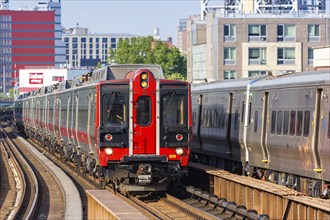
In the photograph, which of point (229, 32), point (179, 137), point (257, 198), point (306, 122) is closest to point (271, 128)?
point (179, 137)

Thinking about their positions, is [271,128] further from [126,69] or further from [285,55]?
[285,55]

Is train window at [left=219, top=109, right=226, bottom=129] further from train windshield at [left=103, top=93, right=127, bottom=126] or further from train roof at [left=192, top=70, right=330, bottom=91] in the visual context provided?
train windshield at [left=103, top=93, right=127, bottom=126]

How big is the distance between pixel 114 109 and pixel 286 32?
2752 inches

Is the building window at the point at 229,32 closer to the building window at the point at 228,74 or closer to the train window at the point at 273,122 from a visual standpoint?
the building window at the point at 228,74

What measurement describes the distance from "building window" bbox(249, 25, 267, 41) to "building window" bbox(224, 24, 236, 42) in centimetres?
159

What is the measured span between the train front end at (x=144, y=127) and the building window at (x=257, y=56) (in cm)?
6775

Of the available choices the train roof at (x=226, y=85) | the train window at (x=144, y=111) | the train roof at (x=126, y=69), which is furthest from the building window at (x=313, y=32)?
the train window at (x=144, y=111)

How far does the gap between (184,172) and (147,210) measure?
7.75ft

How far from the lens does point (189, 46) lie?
10825 centimetres

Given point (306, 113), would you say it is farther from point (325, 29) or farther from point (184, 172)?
point (325, 29)

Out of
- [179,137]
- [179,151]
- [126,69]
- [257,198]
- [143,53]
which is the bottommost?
[257,198]

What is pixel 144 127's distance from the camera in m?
25.0

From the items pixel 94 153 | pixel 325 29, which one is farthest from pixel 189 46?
pixel 94 153

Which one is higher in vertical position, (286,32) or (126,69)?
(286,32)
